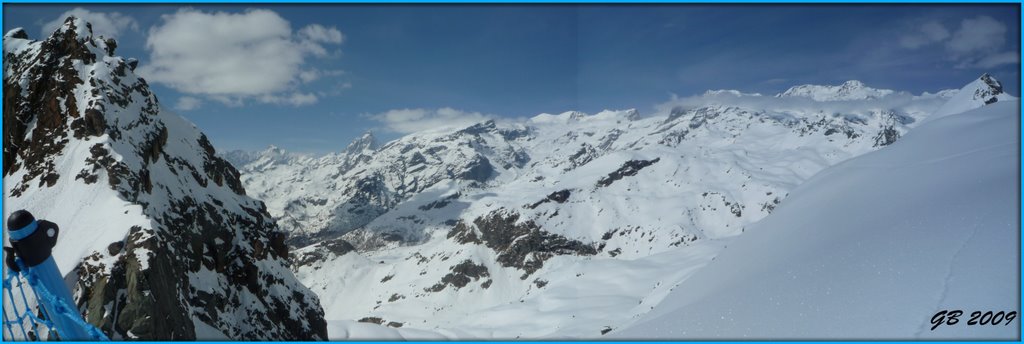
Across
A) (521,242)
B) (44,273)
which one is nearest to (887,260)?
(44,273)

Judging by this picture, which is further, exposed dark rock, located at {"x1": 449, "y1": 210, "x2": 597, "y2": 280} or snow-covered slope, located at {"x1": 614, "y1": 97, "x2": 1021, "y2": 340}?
exposed dark rock, located at {"x1": 449, "y1": 210, "x2": 597, "y2": 280}

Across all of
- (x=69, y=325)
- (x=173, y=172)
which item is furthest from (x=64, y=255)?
(x=69, y=325)

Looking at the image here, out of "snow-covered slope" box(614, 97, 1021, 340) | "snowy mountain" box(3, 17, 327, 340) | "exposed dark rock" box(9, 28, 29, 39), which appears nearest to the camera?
"snow-covered slope" box(614, 97, 1021, 340)

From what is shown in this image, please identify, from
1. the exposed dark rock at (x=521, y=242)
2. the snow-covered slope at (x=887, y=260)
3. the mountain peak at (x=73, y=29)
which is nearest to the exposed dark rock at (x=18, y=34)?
the mountain peak at (x=73, y=29)

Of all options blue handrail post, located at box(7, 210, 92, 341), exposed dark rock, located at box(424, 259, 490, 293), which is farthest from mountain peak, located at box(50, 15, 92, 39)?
exposed dark rock, located at box(424, 259, 490, 293)

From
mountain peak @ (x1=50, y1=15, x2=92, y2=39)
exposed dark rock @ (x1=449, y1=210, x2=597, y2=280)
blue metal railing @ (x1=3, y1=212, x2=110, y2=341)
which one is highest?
mountain peak @ (x1=50, y1=15, x2=92, y2=39)

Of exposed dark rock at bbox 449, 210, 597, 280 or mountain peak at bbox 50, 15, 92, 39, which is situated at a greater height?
mountain peak at bbox 50, 15, 92, 39

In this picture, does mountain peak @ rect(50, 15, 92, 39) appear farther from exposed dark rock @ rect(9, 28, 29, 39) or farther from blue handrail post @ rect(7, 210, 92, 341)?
blue handrail post @ rect(7, 210, 92, 341)

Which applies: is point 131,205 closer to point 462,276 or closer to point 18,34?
point 18,34
